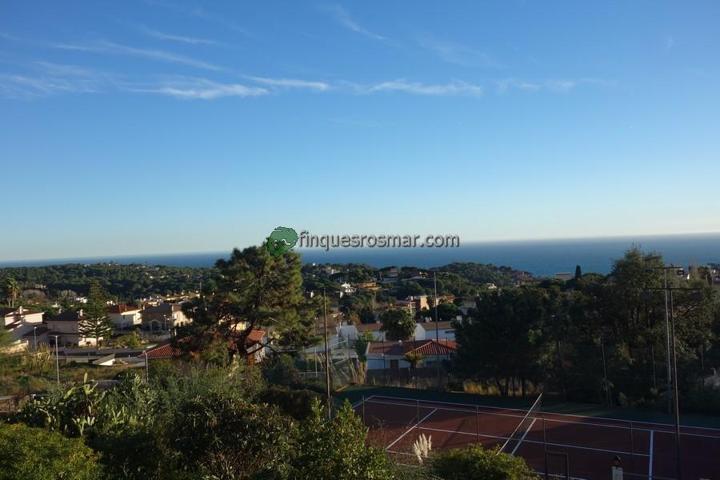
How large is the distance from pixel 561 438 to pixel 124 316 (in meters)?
47.3

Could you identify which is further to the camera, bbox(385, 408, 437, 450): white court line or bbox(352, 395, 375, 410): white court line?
bbox(352, 395, 375, 410): white court line

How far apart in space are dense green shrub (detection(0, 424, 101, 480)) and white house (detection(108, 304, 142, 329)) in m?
48.7

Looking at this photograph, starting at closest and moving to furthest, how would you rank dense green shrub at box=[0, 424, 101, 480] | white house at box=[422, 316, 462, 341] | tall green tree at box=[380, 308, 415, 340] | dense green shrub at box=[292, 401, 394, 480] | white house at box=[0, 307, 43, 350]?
dense green shrub at box=[292, 401, 394, 480] < dense green shrub at box=[0, 424, 101, 480] < tall green tree at box=[380, 308, 415, 340] < white house at box=[422, 316, 462, 341] < white house at box=[0, 307, 43, 350]

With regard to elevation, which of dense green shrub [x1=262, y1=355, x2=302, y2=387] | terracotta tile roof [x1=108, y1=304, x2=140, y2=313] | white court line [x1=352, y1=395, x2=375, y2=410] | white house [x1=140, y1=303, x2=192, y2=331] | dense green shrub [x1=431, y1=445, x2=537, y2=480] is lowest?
white house [x1=140, y1=303, x2=192, y2=331]

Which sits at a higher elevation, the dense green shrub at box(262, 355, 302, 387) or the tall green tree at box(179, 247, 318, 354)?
the tall green tree at box(179, 247, 318, 354)

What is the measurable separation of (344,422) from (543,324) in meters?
14.1

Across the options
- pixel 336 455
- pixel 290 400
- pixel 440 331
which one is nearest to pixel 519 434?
pixel 290 400

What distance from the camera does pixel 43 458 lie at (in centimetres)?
589

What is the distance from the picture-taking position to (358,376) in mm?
20672

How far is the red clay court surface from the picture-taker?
11.1m

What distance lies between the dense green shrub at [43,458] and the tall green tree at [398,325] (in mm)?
25843

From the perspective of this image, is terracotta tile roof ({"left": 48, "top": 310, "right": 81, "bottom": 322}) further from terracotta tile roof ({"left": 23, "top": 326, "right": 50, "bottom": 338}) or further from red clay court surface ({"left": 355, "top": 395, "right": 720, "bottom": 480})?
red clay court surface ({"left": 355, "top": 395, "right": 720, "bottom": 480})

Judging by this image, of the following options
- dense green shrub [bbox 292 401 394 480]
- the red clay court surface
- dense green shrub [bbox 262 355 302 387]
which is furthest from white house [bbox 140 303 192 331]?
dense green shrub [bbox 292 401 394 480]

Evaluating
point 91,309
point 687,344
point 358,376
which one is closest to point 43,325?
point 91,309
